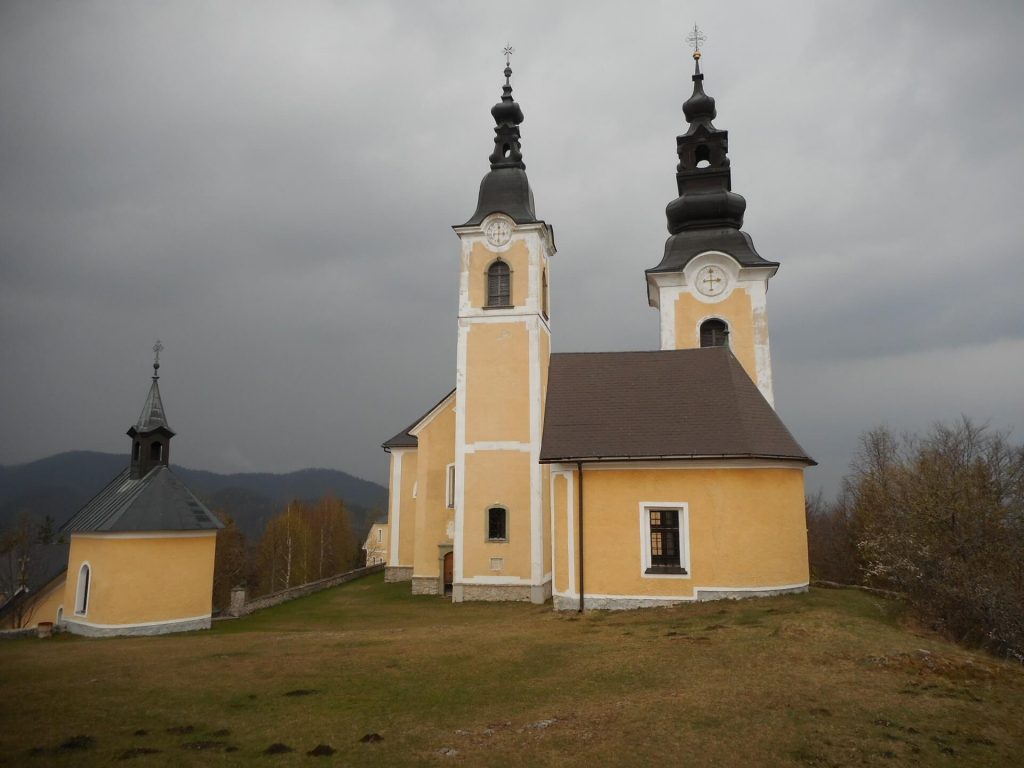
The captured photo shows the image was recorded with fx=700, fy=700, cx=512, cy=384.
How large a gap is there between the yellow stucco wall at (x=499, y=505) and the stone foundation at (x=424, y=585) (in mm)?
3199

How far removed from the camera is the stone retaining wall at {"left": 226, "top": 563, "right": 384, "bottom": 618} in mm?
22391

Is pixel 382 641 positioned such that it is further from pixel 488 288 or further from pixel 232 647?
pixel 488 288

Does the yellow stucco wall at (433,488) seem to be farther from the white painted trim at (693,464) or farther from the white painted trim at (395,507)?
the white painted trim at (693,464)

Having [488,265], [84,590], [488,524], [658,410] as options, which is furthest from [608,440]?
[84,590]

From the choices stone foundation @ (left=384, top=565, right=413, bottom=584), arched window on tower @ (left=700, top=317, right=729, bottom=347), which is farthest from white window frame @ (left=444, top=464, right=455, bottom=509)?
arched window on tower @ (left=700, top=317, right=729, bottom=347)

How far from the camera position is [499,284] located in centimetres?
2472

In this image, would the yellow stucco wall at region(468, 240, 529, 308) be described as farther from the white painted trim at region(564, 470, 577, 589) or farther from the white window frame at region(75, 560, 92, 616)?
the white window frame at region(75, 560, 92, 616)

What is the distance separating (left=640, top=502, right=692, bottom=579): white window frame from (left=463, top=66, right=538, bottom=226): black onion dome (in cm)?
1125

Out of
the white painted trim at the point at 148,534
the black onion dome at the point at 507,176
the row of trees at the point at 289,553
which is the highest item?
the black onion dome at the point at 507,176

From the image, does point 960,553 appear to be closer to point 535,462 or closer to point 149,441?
point 535,462

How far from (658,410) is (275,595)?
49.7ft

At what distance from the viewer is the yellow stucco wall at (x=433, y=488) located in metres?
26.0

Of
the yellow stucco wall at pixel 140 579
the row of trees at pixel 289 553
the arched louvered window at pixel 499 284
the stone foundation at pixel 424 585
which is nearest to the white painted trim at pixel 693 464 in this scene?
the arched louvered window at pixel 499 284

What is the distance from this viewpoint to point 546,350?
25.3 metres
